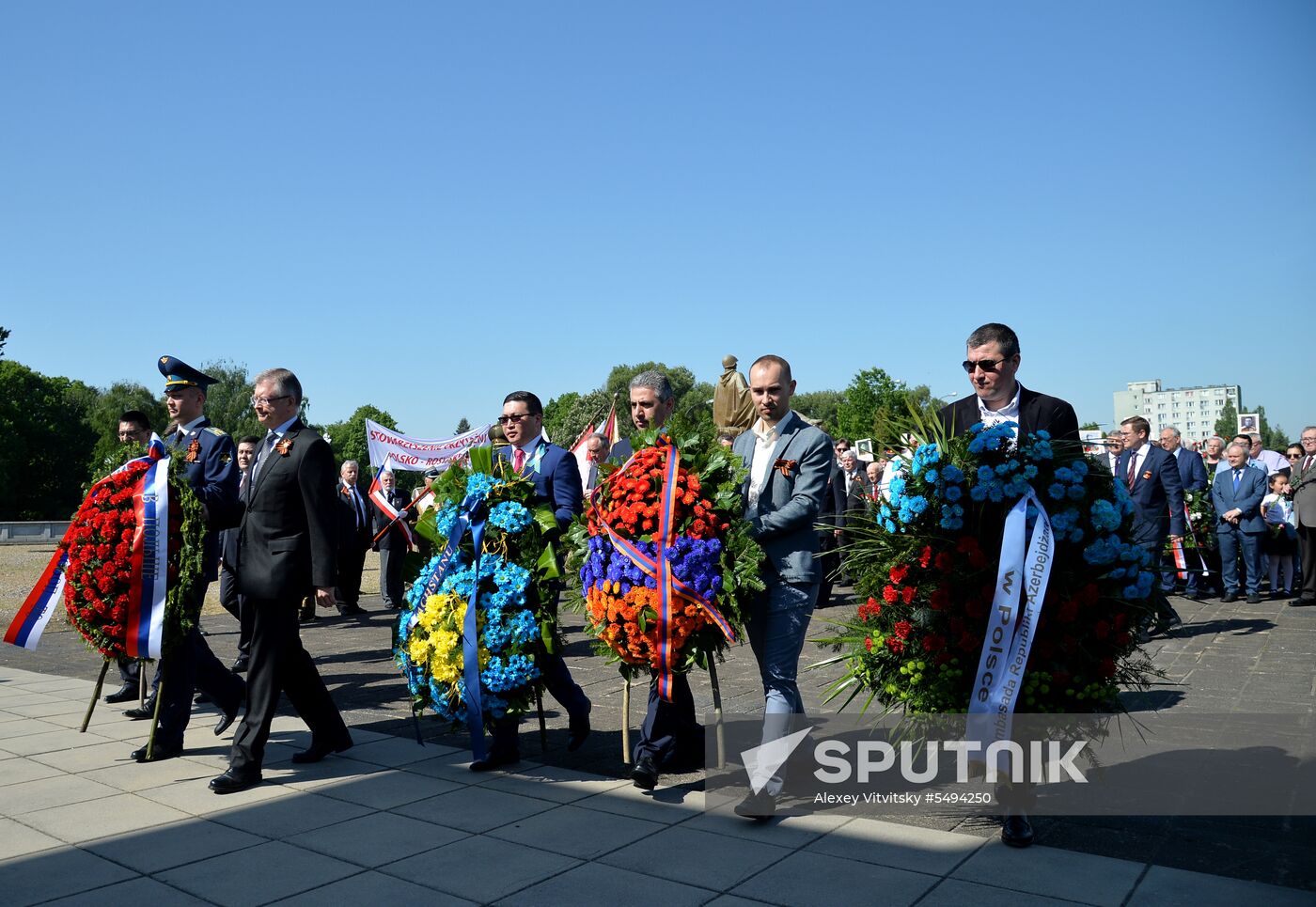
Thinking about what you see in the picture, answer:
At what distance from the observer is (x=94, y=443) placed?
60.2 metres

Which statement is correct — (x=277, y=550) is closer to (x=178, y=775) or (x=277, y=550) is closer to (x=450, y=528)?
(x=450, y=528)

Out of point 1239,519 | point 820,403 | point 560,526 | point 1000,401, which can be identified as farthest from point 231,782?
point 820,403

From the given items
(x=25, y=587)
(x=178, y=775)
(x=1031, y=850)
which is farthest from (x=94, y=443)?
(x=1031, y=850)

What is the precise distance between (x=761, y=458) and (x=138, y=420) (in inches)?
232

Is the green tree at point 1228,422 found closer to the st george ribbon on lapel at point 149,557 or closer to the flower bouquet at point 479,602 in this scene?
the flower bouquet at point 479,602

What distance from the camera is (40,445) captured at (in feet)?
192

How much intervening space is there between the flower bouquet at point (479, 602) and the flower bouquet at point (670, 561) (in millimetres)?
522

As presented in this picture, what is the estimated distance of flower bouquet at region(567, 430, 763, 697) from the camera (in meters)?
4.94

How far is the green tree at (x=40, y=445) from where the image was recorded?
56.6m

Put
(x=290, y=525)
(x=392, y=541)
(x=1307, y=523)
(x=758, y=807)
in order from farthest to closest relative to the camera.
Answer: (x=392, y=541) → (x=1307, y=523) → (x=290, y=525) → (x=758, y=807)

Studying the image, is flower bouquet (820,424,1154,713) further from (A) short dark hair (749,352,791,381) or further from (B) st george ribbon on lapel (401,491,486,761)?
(B) st george ribbon on lapel (401,491,486,761)

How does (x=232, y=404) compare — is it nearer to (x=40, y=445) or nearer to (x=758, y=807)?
(x=40, y=445)

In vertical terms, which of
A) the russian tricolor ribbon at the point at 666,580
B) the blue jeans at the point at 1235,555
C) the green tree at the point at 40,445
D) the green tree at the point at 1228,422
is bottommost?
the blue jeans at the point at 1235,555

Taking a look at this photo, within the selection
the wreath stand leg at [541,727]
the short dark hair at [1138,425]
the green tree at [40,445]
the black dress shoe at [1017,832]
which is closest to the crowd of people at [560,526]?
the black dress shoe at [1017,832]
